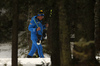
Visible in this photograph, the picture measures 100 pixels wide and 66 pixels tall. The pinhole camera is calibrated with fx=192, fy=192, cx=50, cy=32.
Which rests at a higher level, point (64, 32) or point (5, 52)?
point (64, 32)

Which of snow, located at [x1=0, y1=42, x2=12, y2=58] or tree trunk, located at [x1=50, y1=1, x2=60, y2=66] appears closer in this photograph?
tree trunk, located at [x1=50, y1=1, x2=60, y2=66]

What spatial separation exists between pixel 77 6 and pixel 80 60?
176cm

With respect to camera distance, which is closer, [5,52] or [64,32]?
[64,32]

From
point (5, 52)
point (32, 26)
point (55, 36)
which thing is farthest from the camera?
point (5, 52)

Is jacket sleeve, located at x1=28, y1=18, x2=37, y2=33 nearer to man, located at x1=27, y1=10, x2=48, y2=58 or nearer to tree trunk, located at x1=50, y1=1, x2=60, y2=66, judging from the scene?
man, located at x1=27, y1=10, x2=48, y2=58

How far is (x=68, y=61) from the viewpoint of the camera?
17.2ft

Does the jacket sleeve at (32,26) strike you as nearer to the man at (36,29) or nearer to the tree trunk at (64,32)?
the man at (36,29)

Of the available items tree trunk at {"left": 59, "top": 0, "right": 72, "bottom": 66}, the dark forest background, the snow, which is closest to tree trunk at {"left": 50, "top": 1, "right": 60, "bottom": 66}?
the dark forest background

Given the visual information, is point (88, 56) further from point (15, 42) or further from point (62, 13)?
point (15, 42)

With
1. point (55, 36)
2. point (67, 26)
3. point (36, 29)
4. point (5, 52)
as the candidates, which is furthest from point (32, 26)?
point (5, 52)

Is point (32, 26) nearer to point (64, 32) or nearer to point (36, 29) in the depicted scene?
point (36, 29)

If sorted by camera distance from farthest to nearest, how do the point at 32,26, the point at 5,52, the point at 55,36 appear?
the point at 5,52 < the point at 32,26 < the point at 55,36

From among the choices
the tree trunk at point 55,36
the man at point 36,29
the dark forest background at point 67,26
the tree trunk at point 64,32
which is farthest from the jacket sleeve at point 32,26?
the tree trunk at point 64,32

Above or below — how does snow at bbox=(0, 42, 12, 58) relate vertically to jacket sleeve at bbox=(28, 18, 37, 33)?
below
